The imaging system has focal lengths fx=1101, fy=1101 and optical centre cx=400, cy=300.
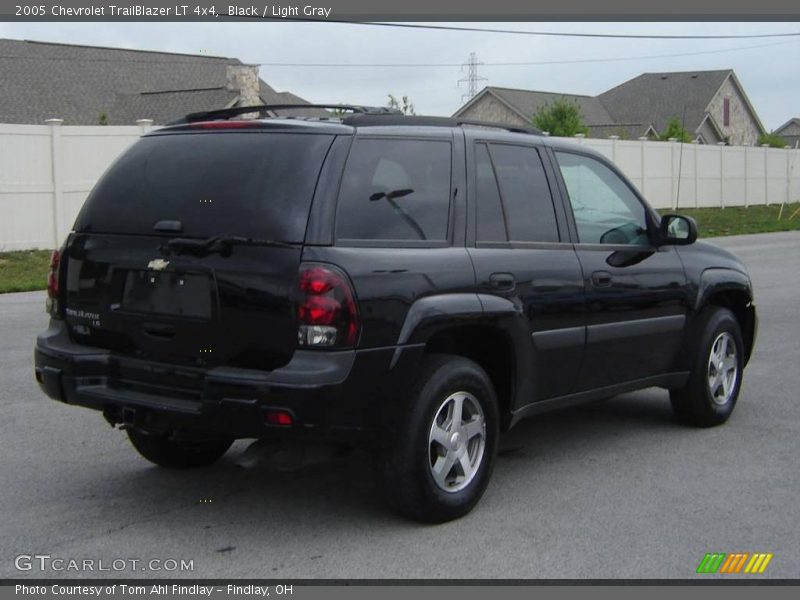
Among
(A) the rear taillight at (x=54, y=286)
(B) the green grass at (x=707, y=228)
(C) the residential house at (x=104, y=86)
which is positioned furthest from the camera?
(C) the residential house at (x=104, y=86)

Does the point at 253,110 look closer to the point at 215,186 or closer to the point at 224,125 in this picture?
the point at 224,125

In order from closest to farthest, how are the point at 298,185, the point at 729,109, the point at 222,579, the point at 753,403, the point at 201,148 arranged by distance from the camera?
the point at 222,579
the point at 298,185
the point at 201,148
the point at 753,403
the point at 729,109

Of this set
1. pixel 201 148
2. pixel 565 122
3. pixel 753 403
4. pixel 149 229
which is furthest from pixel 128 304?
pixel 565 122

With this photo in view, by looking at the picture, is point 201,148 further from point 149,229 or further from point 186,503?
point 186,503

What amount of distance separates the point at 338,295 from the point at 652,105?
66499 millimetres

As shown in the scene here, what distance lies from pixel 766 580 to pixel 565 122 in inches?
1950

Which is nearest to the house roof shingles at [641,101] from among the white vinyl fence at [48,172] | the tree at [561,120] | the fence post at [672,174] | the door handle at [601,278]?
the tree at [561,120]

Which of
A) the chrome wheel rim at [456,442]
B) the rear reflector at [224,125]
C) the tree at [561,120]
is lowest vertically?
the chrome wheel rim at [456,442]

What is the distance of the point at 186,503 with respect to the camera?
18.4 feet

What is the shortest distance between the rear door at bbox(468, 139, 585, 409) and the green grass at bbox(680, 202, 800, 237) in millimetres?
25889

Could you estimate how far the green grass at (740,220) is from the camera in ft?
109

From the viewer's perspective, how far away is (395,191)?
17.4ft

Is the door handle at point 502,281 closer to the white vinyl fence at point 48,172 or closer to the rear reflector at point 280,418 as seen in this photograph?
the rear reflector at point 280,418

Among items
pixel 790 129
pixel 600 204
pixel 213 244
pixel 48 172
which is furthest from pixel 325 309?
pixel 790 129
